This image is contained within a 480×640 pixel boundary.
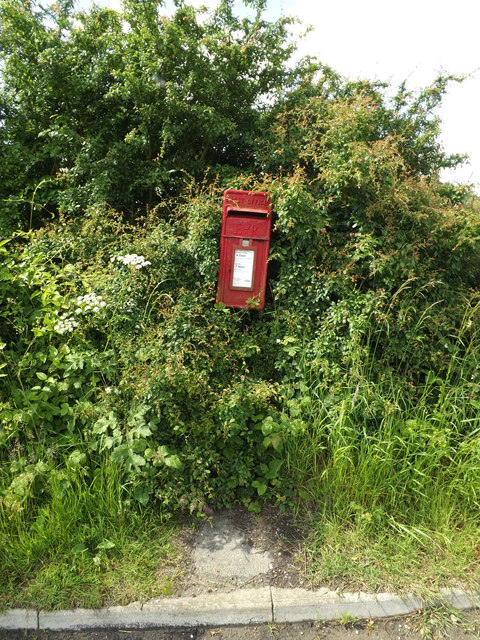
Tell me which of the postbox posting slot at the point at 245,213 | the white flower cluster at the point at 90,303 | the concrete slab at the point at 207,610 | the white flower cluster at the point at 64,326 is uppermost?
the postbox posting slot at the point at 245,213

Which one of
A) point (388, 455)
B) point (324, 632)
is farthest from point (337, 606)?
point (388, 455)

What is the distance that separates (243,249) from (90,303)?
1343 millimetres

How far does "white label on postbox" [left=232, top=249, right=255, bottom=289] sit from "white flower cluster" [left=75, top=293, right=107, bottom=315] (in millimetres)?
1127

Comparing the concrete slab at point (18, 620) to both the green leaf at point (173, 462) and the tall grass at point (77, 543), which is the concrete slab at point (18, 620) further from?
the green leaf at point (173, 462)

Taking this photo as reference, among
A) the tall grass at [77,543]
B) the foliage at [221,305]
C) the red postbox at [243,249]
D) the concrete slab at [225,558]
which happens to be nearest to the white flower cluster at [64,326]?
the foliage at [221,305]

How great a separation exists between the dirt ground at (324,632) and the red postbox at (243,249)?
226 cm

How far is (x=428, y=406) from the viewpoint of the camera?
3.28 meters

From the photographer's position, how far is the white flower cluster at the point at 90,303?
10.6 feet

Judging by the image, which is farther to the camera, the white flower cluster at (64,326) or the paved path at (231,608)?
the white flower cluster at (64,326)

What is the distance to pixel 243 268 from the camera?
12.2ft

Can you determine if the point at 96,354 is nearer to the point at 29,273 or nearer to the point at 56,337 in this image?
the point at 56,337

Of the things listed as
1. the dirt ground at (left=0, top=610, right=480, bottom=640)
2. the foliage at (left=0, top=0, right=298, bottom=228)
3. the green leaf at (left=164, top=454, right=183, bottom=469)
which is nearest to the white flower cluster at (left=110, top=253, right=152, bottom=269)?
the foliage at (left=0, top=0, right=298, bottom=228)

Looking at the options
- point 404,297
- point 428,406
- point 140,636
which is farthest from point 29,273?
point 428,406

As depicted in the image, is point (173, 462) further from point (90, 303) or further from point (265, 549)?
point (90, 303)
